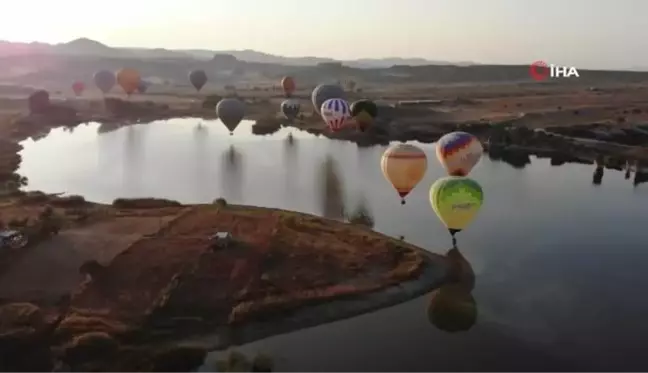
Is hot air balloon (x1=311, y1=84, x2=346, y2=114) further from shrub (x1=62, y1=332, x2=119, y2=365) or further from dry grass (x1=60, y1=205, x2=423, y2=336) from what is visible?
shrub (x1=62, y1=332, x2=119, y2=365)

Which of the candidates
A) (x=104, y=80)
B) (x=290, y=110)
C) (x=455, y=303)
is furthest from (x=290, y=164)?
(x=104, y=80)

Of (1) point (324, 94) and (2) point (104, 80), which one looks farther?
(2) point (104, 80)

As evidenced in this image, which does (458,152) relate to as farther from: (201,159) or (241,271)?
(201,159)

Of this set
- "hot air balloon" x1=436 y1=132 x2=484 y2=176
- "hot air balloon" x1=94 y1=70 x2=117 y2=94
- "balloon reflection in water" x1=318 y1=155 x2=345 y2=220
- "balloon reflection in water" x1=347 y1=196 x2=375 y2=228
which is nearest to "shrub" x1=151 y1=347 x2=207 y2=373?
"balloon reflection in water" x1=347 y1=196 x2=375 y2=228

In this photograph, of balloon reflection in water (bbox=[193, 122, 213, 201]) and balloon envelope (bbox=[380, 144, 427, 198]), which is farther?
balloon reflection in water (bbox=[193, 122, 213, 201])

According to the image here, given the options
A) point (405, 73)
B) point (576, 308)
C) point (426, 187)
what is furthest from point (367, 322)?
point (405, 73)

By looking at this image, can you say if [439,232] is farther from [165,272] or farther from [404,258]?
[165,272]
